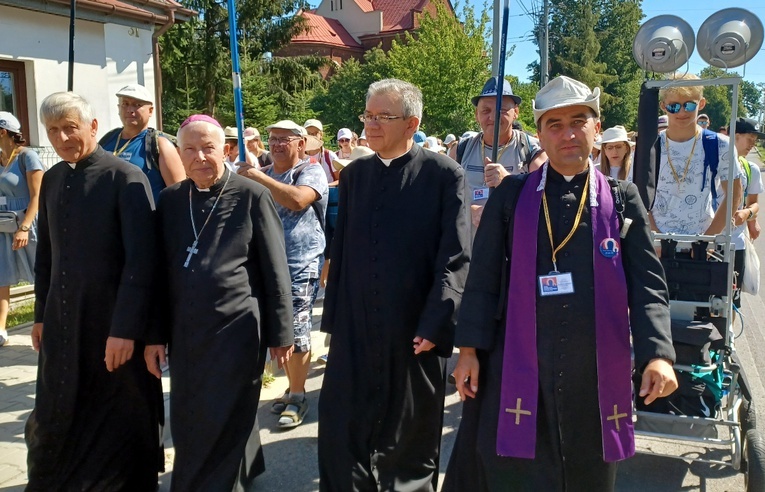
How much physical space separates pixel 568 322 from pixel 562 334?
5 cm

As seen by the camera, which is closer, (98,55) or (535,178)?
(535,178)

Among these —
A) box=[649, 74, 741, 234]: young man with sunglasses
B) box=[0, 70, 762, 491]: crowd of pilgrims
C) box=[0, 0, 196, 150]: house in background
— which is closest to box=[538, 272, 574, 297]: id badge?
box=[0, 70, 762, 491]: crowd of pilgrims

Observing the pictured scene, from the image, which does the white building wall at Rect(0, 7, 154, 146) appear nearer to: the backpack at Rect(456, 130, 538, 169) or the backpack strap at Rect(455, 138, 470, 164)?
the backpack strap at Rect(455, 138, 470, 164)

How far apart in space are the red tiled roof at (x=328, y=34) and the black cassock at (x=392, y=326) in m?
50.2

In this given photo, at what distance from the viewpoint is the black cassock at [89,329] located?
3305 millimetres

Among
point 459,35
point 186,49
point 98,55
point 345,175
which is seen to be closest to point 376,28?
point 459,35

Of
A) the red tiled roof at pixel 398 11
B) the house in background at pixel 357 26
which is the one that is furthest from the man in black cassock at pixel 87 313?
the red tiled roof at pixel 398 11

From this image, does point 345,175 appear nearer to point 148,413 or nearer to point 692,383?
point 148,413

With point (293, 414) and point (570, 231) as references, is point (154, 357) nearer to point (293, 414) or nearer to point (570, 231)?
point (293, 414)

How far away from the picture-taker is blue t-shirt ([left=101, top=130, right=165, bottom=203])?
164 inches

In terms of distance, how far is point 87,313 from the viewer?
3330 mm

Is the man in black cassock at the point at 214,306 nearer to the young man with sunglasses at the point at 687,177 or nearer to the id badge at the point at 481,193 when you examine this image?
the id badge at the point at 481,193

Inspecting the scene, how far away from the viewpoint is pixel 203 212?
3246 mm

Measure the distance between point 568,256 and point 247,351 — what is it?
5.26ft
